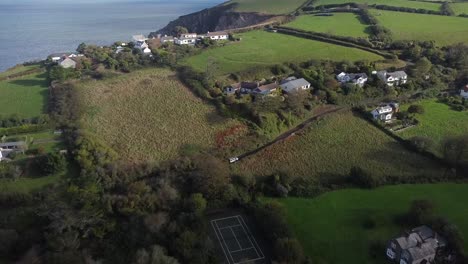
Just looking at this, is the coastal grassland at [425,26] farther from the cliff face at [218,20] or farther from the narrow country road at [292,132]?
the narrow country road at [292,132]

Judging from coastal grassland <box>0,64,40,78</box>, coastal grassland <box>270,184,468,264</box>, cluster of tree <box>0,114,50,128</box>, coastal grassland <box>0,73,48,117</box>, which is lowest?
coastal grassland <box>270,184,468,264</box>

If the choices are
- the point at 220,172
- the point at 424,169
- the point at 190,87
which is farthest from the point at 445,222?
the point at 190,87

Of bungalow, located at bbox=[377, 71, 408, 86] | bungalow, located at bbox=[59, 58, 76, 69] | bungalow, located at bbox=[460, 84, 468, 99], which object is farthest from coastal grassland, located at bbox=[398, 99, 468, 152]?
bungalow, located at bbox=[59, 58, 76, 69]

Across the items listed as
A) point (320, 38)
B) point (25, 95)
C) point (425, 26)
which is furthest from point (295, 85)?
point (425, 26)

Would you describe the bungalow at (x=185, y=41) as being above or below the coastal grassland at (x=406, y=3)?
below

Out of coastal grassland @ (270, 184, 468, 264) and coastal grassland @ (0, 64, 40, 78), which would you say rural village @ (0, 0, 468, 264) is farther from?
coastal grassland @ (0, 64, 40, 78)

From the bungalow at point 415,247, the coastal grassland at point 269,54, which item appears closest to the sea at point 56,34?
the coastal grassland at point 269,54
